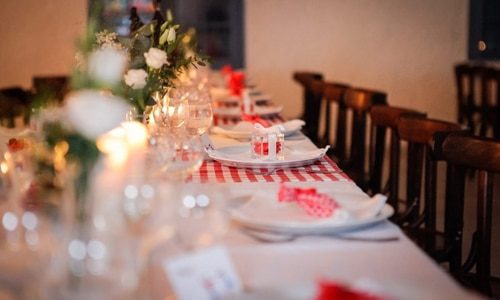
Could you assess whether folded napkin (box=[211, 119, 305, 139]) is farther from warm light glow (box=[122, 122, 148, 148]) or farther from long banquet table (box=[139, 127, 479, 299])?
long banquet table (box=[139, 127, 479, 299])

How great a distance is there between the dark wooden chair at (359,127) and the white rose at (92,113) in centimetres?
278

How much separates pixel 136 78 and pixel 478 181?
1164 millimetres

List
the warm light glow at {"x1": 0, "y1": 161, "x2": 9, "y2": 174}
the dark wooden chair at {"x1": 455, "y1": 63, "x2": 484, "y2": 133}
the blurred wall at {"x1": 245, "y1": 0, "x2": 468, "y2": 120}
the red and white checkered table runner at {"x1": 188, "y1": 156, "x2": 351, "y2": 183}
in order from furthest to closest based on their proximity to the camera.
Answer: the blurred wall at {"x1": 245, "y1": 0, "x2": 468, "y2": 120} → the dark wooden chair at {"x1": 455, "y1": 63, "x2": 484, "y2": 133} → the red and white checkered table runner at {"x1": 188, "y1": 156, "x2": 351, "y2": 183} → the warm light glow at {"x1": 0, "y1": 161, "x2": 9, "y2": 174}

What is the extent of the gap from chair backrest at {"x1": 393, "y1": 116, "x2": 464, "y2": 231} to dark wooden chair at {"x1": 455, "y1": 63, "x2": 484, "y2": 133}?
478 centimetres

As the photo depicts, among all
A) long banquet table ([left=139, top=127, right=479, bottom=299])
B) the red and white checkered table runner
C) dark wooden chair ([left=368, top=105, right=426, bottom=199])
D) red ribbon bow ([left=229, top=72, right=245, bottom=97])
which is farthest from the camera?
red ribbon bow ([left=229, top=72, right=245, bottom=97])

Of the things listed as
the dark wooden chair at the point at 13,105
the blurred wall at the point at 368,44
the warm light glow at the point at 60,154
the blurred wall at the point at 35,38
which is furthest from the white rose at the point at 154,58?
the blurred wall at the point at 368,44

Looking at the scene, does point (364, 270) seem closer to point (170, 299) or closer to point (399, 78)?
point (170, 299)

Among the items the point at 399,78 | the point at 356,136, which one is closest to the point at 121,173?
the point at 356,136

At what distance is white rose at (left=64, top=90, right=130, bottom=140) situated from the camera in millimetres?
1602

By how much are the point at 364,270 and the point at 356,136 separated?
2984 millimetres

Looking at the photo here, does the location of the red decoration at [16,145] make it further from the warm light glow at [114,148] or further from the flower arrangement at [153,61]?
the flower arrangement at [153,61]

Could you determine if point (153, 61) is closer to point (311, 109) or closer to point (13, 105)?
point (13, 105)

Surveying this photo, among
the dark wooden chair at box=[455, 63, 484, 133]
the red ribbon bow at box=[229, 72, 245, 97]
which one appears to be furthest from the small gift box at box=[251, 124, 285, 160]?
the dark wooden chair at box=[455, 63, 484, 133]

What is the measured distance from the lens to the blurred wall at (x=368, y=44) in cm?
855
